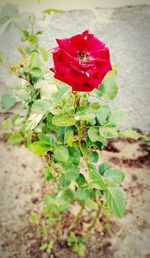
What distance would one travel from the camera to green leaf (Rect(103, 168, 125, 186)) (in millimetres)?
1032

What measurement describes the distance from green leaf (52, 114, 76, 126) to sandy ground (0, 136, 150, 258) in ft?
3.20

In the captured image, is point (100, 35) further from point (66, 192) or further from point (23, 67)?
point (66, 192)

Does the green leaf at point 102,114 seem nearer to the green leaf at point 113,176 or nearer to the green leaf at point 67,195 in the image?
the green leaf at point 113,176

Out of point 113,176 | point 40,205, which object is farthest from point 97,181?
point 40,205

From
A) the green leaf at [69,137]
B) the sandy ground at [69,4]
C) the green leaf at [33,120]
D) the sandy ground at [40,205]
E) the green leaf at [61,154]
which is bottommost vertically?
the sandy ground at [40,205]

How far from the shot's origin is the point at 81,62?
2.33 feet

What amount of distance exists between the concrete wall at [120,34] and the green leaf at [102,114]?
737mm

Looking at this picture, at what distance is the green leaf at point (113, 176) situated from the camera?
1032 mm

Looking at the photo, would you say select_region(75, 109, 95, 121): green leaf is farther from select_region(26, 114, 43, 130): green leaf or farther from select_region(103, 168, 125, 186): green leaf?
select_region(103, 168, 125, 186): green leaf

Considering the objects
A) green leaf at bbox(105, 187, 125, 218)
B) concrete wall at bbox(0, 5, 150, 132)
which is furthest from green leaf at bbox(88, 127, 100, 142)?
concrete wall at bbox(0, 5, 150, 132)

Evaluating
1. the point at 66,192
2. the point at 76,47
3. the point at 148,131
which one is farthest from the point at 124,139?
the point at 76,47

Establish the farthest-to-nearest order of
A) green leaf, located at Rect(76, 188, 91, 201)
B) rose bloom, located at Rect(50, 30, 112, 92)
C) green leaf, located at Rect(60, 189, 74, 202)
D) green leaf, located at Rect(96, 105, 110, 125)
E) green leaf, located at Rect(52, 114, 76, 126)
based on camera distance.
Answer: green leaf, located at Rect(60, 189, 74, 202) < green leaf, located at Rect(76, 188, 91, 201) < green leaf, located at Rect(96, 105, 110, 125) < green leaf, located at Rect(52, 114, 76, 126) < rose bloom, located at Rect(50, 30, 112, 92)

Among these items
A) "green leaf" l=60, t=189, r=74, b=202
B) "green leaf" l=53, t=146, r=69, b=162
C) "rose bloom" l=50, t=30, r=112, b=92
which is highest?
"rose bloom" l=50, t=30, r=112, b=92

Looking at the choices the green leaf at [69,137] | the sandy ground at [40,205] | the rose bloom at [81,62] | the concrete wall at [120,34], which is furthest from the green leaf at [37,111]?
the sandy ground at [40,205]
